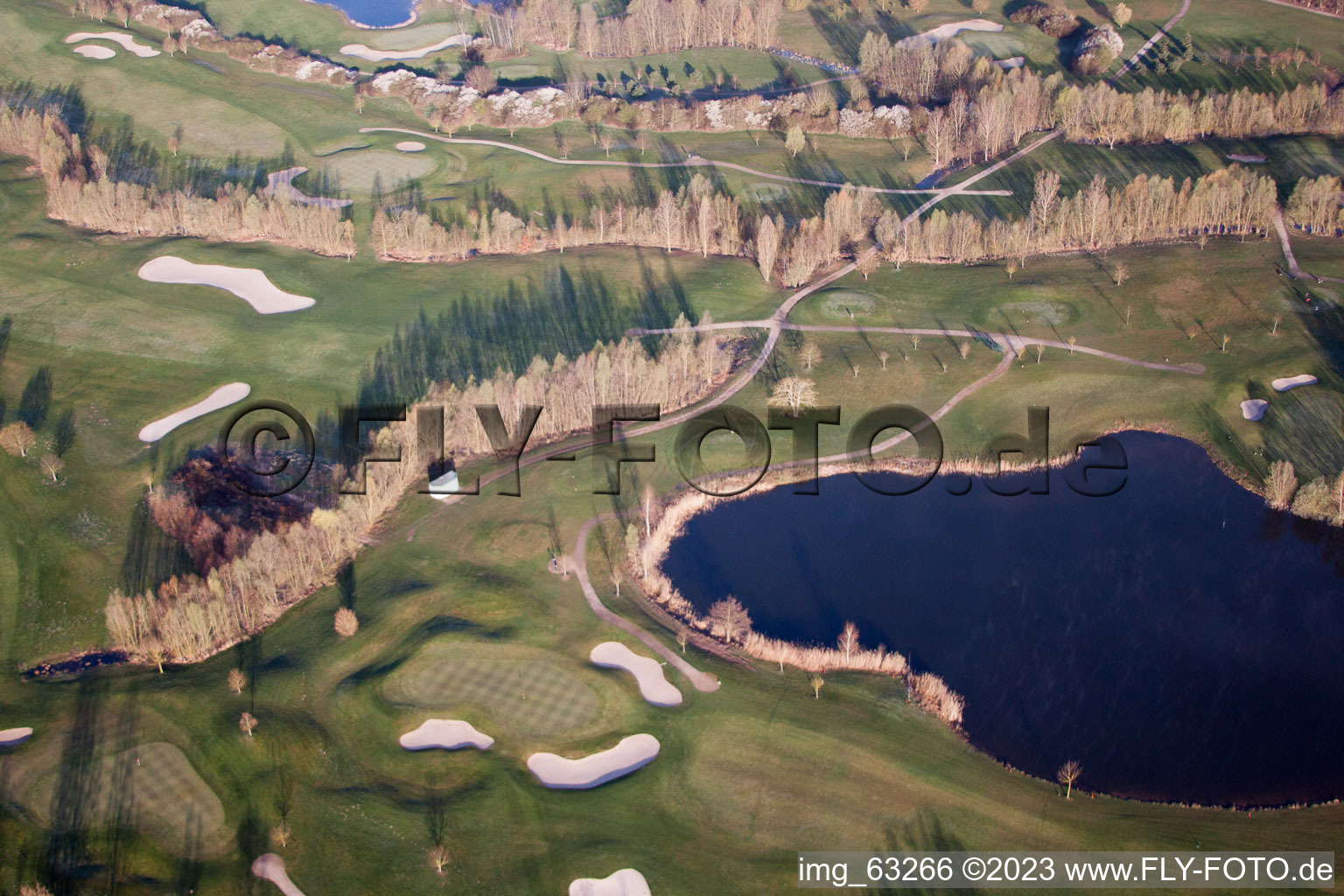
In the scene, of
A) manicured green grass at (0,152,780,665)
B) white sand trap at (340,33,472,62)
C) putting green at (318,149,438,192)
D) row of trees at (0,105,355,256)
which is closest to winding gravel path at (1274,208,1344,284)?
manicured green grass at (0,152,780,665)

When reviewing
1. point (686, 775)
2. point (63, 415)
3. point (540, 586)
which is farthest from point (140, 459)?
point (686, 775)

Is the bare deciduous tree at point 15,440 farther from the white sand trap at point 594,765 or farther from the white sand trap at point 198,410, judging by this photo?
the white sand trap at point 594,765

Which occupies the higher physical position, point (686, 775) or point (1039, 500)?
point (1039, 500)

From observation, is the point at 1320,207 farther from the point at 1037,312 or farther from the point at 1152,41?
the point at 1152,41

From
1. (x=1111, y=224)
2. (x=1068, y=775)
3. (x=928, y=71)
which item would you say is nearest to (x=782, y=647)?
(x=1068, y=775)

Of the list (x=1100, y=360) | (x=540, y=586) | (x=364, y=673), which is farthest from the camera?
(x=1100, y=360)

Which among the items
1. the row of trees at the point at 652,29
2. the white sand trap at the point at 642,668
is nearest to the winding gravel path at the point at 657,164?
the row of trees at the point at 652,29

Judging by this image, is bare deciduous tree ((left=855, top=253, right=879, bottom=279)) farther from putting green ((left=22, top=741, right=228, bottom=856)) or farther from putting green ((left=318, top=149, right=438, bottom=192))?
putting green ((left=22, top=741, right=228, bottom=856))

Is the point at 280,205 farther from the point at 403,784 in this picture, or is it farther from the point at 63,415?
the point at 403,784
